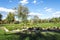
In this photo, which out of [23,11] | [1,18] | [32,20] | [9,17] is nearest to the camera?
[23,11]

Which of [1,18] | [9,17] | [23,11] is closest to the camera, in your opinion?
[23,11]

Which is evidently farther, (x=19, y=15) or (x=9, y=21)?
(x=9, y=21)

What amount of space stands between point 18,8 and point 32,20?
23.6ft

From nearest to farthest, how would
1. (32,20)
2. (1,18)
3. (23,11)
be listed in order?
(23,11)
(32,20)
(1,18)

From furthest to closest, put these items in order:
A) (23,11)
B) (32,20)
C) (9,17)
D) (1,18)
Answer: (1,18), (9,17), (32,20), (23,11)

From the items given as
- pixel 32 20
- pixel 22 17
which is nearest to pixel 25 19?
pixel 22 17

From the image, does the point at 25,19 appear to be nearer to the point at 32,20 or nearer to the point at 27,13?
the point at 27,13

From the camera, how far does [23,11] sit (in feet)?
124

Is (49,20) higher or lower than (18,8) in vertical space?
lower

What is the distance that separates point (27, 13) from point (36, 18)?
6.58 m

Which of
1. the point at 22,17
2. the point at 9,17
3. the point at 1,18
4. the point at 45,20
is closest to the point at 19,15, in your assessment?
the point at 22,17

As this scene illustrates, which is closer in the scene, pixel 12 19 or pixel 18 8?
pixel 18 8

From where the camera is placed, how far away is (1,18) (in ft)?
187

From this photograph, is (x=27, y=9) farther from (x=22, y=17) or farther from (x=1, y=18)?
(x=1, y=18)
